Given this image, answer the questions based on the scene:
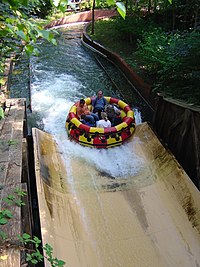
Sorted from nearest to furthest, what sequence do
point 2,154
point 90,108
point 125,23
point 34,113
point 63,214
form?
1. point 2,154
2. point 63,214
3. point 90,108
4. point 34,113
5. point 125,23

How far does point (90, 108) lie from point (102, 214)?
404 centimetres

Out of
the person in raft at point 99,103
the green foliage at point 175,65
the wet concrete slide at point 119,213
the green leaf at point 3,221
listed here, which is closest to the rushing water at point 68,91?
the wet concrete slide at point 119,213

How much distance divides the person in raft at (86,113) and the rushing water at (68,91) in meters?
0.74

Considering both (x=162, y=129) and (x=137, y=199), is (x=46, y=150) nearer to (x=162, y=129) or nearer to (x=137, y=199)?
(x=137, y=199)

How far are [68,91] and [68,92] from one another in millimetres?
102

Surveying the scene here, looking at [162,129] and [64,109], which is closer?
[162,129]

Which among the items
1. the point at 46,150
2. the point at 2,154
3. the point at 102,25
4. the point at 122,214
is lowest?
the point at 122,214

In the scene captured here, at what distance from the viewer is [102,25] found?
63.3 feet

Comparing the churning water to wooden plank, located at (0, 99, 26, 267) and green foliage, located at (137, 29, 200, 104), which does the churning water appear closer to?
wooden plank, located at (0, 99, 26, 267)

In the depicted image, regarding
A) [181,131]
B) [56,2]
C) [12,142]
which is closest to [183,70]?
[181,131]

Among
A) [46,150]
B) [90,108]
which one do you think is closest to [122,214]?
[46,150]

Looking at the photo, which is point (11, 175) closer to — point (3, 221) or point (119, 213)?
point (3, 221)

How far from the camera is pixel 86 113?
25.7 feet

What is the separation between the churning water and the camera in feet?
21.8
